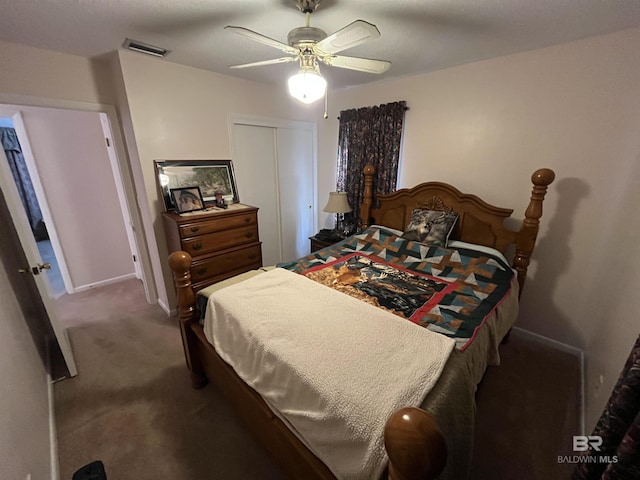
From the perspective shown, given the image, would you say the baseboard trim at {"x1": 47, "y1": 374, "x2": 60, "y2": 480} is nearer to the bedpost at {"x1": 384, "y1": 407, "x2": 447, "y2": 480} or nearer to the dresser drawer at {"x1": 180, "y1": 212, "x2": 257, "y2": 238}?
the dresser drawer at {"x1": 180, "y1": 212, "x2": 257, "y2": 238}

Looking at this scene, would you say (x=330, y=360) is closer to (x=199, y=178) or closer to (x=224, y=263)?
(x=224, y=263)

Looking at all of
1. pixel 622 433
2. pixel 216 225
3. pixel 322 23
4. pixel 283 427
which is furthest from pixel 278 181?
pixel 622 433

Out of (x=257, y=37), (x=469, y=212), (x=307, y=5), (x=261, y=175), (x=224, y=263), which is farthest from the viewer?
(x=261, y=175)

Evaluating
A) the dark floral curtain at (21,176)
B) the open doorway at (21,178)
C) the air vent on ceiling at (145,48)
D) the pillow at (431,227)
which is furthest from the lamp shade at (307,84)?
the dark floral curtain at (21,176)

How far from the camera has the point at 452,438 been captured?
3.17 feet

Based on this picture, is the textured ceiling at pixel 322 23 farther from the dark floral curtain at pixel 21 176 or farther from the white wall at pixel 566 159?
the dark floral curtain at pixel 21 176

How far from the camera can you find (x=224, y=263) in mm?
2592

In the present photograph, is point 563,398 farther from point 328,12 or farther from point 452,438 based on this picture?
point 328,12

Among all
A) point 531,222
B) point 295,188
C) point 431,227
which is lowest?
point 431,227

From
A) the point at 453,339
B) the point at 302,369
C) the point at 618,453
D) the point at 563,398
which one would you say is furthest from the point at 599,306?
the point at 302,369

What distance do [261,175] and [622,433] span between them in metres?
3.25

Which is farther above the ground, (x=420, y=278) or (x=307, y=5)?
(x=307, y=5)

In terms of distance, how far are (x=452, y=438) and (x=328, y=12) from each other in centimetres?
214

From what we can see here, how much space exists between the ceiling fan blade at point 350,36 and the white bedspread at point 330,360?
Result: 130 centimetres
